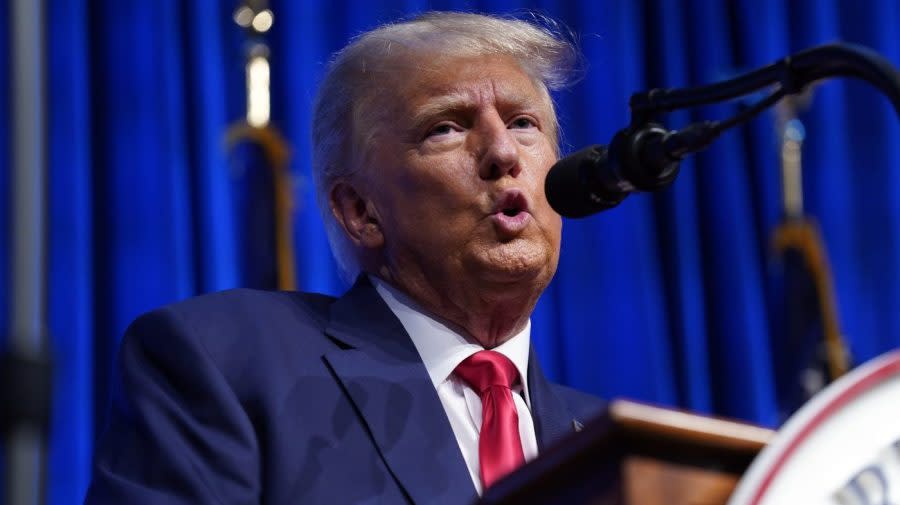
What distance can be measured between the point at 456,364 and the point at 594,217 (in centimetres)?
203

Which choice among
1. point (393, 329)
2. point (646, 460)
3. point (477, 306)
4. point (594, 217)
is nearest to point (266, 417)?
point (393, 329)

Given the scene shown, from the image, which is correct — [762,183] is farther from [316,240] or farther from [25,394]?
[25,394]

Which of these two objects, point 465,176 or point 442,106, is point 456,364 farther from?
point 442,106

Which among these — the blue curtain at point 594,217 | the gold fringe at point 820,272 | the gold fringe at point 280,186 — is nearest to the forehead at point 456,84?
the gold fringe at point 280,186

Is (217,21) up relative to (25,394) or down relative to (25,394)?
up

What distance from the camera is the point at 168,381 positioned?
1554mm

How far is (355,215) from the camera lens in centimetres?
204

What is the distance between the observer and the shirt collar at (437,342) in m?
1.76

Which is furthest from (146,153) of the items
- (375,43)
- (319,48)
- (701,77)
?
(701,77)

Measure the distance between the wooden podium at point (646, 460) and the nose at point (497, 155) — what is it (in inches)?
38.2

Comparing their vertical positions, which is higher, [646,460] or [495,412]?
[646,460]

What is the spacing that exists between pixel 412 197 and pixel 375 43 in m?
0.32

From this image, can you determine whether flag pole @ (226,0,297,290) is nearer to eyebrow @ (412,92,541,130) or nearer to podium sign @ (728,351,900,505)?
eyebrow @ (412,92,541,130)

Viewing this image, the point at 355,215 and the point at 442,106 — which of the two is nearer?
the point at 442,106
